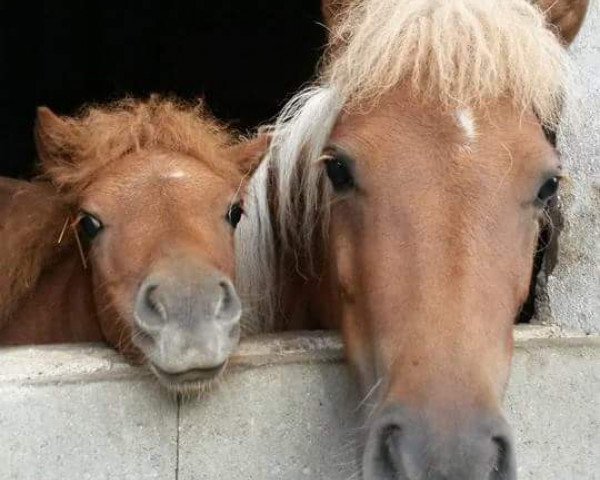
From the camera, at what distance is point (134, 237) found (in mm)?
2312

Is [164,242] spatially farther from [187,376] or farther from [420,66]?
[420,66]

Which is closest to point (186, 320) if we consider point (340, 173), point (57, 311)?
point (340, 173)

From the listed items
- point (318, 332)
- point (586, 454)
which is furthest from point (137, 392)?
point (586, 454)

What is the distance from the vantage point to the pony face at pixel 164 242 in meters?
2.04

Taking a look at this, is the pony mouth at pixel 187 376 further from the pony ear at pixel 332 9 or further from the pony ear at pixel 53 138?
the pony ear at pixel 332 9

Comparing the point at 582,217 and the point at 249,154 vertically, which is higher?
the point at 249,154

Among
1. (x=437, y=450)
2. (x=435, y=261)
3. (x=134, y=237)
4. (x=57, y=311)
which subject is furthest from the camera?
Answer: (x=57, y=311)

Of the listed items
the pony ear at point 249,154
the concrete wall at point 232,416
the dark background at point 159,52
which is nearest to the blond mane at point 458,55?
the pony ear at point 249,154

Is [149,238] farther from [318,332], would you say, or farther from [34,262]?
[34,262]

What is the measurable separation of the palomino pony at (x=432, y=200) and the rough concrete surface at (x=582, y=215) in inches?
7.1

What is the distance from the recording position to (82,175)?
251cm

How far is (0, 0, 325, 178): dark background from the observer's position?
8.66 meters

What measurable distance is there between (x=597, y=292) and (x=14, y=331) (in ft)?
6.18

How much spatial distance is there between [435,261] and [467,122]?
0.38 m
